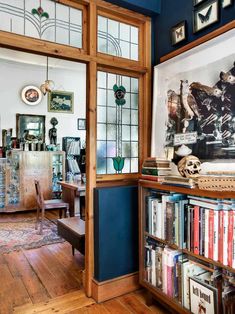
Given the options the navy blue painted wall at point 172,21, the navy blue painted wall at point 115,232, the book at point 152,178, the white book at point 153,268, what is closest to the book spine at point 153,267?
the white book at point 153,268

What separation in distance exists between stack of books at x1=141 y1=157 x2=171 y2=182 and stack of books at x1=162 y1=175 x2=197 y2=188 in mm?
77

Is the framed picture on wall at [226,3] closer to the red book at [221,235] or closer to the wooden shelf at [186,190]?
the wooden shelf at [186,190]

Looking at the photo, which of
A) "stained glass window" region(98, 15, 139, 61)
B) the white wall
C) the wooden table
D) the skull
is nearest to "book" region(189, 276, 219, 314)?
the skull

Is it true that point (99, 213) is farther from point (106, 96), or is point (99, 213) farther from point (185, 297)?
point (106, 96)

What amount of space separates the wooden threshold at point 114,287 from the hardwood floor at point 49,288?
1.7 inches

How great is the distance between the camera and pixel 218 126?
6.28 ft

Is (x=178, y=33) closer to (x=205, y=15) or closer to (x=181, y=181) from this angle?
(x=205, y=15)

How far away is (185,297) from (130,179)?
1.13 meters

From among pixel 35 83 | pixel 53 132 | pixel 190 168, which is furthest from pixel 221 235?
pixel 35 83

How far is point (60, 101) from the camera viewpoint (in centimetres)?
654

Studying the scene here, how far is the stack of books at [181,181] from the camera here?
175cm

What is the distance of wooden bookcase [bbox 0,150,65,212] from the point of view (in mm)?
5484

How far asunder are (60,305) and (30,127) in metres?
4.71

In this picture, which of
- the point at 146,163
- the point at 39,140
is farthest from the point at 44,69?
the point at 146,163
